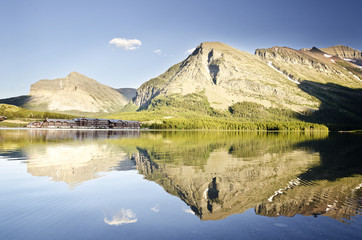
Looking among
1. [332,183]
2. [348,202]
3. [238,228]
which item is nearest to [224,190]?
[238,228]

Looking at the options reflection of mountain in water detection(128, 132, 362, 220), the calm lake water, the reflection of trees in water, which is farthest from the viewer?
reflection of mountain in water detection(128, 132, 362, 220)

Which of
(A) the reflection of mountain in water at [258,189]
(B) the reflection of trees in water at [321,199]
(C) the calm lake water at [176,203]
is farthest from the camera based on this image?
(A) the reflection of mountain in water at [258,189]

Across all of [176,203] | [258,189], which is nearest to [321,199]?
[258,189]

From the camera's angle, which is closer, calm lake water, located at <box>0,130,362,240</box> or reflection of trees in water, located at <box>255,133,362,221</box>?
calm lake water, located at <box>0,130,362,240</box>

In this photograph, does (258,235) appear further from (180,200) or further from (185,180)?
(185,180)

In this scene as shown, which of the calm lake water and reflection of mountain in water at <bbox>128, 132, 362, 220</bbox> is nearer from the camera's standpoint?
the calm lake water

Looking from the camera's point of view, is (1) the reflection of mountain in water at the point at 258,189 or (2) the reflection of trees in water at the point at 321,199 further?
(1) the reflection of mountain in water at the point at 258,189

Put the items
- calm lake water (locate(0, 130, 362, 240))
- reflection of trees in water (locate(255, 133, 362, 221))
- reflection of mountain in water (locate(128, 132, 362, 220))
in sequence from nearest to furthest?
calm lake water (locate(0, 130, 362, 240)) < reflection of trees in water (locate(255, 133, 362, 221)) < reflection of mountain in water (locate(128, 132, 362, 220))

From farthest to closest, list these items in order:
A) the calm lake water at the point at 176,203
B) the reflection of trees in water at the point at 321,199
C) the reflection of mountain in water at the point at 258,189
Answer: the reflection of mountain in water at the point at 258,189, the reflection of trees in water at the point at 321,199, the calm lake water at the point at 176,203

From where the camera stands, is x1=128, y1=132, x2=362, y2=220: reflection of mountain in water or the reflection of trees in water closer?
the reflection of trees in water

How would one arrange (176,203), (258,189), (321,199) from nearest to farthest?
(176,203)
(321,199)
(258,189)

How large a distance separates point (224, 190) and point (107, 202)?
A: 9.70 m

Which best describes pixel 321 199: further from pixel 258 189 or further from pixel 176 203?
pixel 176 203

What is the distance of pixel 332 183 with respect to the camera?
78.7ft
